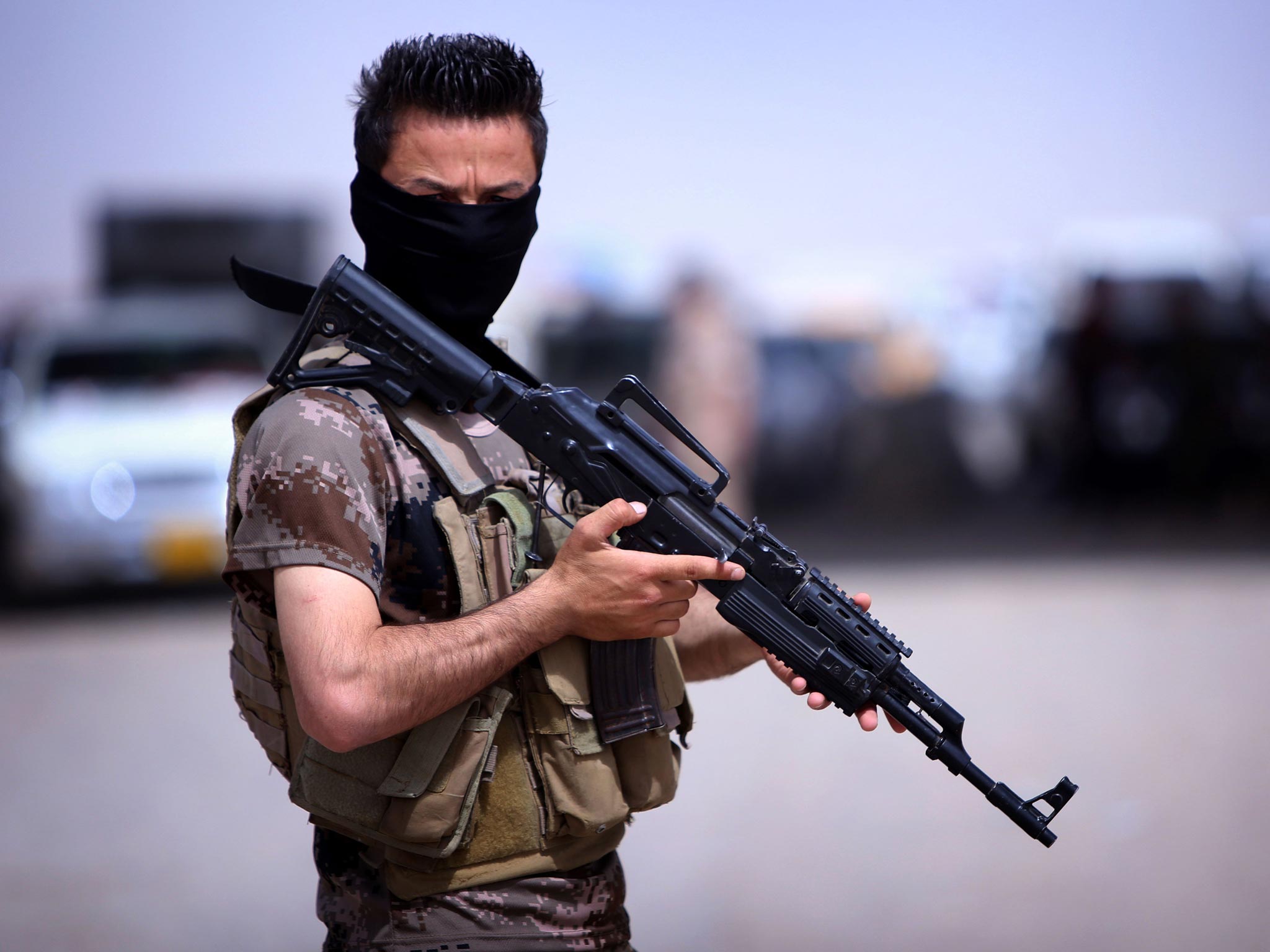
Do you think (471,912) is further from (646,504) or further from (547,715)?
(646,504)

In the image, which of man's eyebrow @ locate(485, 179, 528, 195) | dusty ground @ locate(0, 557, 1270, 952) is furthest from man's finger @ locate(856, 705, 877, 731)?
dusty ground @ locate(0, 557, 1270, 952)

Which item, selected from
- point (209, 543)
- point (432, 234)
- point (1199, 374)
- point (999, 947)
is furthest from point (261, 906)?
point (1199, 374)

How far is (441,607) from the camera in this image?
1.78 metres

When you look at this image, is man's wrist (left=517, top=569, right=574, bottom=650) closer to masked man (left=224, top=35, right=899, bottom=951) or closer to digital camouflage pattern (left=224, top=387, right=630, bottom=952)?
masked man (left=224, top=35, right=899, bottom=951)

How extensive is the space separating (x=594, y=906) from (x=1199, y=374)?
35.9 ft

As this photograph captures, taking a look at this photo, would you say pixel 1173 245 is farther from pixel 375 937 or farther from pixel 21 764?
pixel 375 937

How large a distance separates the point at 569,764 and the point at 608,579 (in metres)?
0.30

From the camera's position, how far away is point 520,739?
5.95 ft

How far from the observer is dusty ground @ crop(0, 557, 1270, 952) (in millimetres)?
3732

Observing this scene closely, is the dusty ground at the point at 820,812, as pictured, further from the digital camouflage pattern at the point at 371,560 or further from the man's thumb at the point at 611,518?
the man's thumb at the point at 611,518

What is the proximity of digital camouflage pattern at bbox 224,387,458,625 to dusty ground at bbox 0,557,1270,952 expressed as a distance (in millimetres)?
2273

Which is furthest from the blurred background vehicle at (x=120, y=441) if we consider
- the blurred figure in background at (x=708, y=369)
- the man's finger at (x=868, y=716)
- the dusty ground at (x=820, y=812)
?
the man's finger at (x=868, y=716)

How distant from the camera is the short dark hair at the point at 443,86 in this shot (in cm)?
181

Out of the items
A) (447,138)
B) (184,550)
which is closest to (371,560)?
(447,138)
